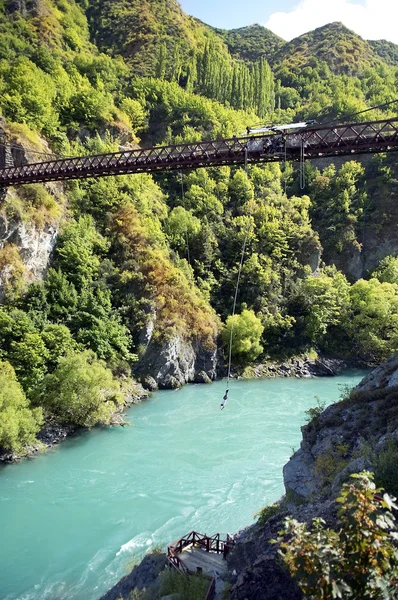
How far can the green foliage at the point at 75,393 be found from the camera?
19422 millimetres

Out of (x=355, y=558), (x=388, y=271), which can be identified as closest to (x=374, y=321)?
(x=388, y=271)

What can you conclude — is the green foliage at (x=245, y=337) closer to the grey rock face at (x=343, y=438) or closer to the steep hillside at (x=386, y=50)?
the grey rock face at (x=343, y=438)

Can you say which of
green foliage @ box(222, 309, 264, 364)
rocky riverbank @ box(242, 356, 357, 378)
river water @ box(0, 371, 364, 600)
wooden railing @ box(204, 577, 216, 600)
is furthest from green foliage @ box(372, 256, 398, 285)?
wooden railing @ box(204, 577, 216, 600)

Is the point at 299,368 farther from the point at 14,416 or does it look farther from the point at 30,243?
the point at 14,416

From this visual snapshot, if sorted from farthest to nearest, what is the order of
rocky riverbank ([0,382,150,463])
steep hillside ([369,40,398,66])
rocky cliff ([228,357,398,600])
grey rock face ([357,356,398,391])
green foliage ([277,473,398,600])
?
steep hillside ([369,40,398,66]), rocky riverbank ([0,382,150,463]), grey rock face ([357,356,398,391]), rocky cliff ([228,357,398,600]), green foliage ([277,473,398,600])

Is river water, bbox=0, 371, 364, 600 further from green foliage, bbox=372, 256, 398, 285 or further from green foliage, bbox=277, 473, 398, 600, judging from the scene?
green foliage, bbox=372, 256, 398, 285

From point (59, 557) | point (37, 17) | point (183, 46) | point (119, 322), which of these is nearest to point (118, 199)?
point (119, 322)

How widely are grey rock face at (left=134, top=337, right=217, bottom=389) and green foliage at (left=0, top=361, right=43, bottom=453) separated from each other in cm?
864

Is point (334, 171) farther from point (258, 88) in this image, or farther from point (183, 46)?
point (183, 46)

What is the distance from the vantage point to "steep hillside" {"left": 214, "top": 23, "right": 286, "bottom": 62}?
3517 inches

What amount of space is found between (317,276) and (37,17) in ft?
142

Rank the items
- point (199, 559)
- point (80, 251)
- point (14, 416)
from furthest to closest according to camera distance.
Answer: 1. point (80, 251)
2. point (14, 416)
3. point (199, 559)

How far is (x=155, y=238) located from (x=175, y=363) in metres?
9.37

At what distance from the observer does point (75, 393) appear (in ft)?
64.2
